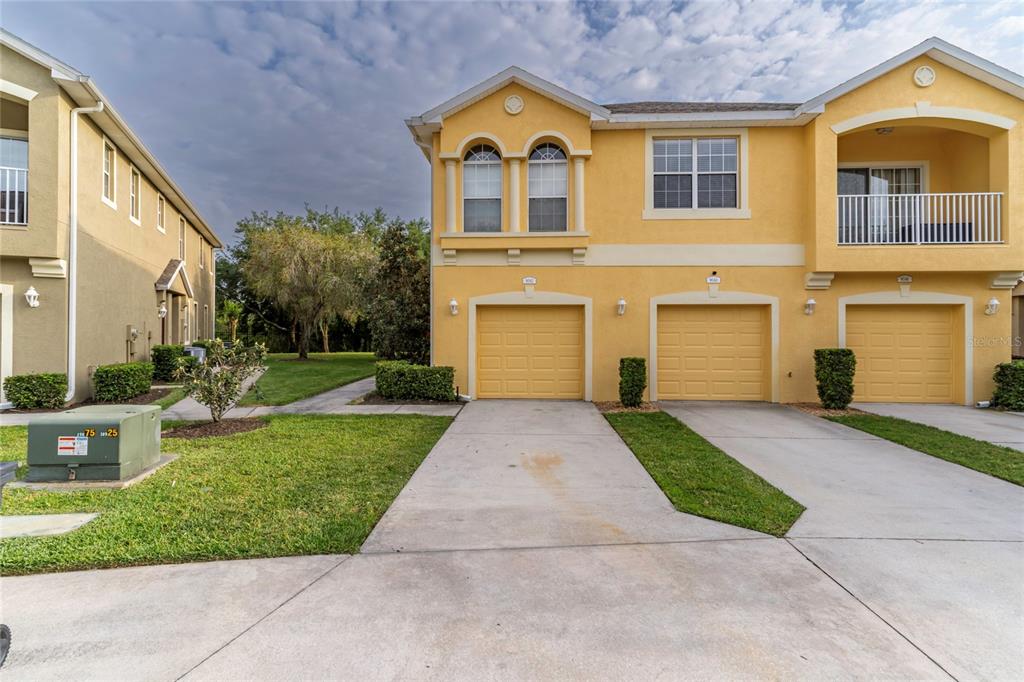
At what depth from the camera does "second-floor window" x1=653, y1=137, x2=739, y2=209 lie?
1049 cm

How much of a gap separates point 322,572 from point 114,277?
13.0 meters

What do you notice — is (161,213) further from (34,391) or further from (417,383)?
(417,383)

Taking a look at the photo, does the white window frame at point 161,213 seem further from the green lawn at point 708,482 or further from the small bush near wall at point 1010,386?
the small bush near wall at point 1010,386

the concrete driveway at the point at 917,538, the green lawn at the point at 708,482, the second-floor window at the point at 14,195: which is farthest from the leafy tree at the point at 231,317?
the concrete driveway at the point at 917,538

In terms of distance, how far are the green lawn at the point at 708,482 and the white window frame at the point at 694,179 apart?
5.29 meters

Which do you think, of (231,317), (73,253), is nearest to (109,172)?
(73,253)

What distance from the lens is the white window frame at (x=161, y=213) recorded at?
1579cm

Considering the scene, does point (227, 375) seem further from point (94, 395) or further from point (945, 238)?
point (945, 238)

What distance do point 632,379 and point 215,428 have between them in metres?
7.73

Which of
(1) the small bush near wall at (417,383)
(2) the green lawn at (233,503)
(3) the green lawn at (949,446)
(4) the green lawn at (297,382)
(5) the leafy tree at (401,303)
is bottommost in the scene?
(2) the green lawn at (233,503)

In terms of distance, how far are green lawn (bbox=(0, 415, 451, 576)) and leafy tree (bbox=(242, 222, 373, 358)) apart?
16405 mm

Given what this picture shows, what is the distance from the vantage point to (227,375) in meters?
7.54

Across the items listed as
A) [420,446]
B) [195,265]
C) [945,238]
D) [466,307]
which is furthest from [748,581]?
[195,265]

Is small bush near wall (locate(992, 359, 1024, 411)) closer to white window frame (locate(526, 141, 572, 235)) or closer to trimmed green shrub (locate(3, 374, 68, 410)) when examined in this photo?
white window frame (locate(526, 141, 572, 235))
